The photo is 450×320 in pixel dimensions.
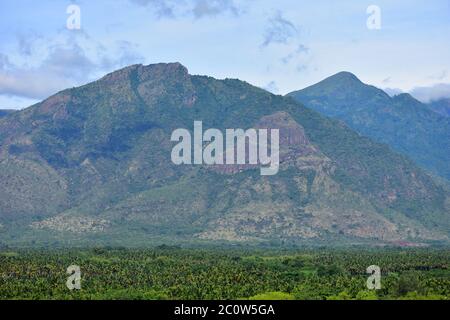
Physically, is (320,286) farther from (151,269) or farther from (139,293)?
(151,269)

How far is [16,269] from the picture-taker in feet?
598

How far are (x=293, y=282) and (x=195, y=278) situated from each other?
17.5 metres

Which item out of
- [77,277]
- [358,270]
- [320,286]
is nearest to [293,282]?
[320,286]

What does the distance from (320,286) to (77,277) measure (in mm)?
43334

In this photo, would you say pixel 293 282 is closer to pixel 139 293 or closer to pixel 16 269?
pixel 139 293
